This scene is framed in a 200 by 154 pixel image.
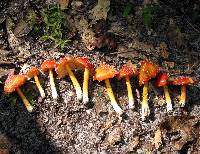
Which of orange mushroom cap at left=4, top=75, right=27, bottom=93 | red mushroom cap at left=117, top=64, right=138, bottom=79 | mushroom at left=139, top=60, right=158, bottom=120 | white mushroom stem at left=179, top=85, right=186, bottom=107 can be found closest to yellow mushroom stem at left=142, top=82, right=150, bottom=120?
mushroom at left=139, top=60, right=158, bottom=120

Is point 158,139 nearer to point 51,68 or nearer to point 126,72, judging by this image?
point 126,72

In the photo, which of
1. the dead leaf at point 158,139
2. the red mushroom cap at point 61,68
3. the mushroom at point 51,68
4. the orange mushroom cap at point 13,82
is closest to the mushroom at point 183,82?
the dead leaf at point 158,139

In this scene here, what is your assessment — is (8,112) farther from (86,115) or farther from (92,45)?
(92,45)

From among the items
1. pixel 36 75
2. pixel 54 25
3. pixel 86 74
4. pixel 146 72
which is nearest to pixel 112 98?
pixel 86 74

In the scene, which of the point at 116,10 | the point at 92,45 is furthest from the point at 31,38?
the point at 116,10

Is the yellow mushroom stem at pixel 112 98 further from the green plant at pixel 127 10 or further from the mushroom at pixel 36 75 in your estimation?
the green plant at pixel 127 10
